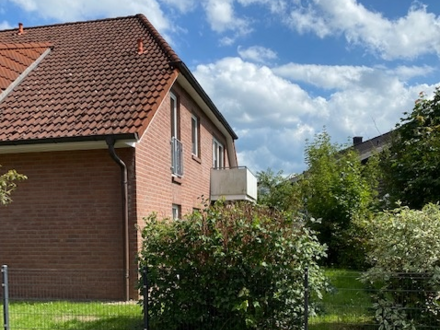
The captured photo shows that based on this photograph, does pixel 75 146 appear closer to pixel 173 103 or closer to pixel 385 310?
pixel 173 103

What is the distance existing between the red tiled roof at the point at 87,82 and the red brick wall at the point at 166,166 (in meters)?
0.77

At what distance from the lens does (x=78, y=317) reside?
7883 mm

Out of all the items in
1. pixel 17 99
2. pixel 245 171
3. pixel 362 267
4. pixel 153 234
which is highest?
pixel 17 99

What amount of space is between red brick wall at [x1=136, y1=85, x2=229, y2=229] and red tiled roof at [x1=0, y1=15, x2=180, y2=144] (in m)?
0.77

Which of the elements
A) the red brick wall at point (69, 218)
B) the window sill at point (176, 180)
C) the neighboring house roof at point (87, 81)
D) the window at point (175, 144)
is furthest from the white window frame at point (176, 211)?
the neighboring house roof at point (87, 81)

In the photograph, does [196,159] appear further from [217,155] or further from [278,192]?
[278,192]

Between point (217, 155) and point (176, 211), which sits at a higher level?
point (217, 155)

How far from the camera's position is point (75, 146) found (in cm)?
1006

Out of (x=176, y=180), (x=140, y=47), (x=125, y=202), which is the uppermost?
(x=140, y=47)

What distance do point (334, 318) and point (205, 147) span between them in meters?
10.4

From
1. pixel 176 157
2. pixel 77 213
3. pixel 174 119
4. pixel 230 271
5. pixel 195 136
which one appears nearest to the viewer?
pixel 230 271

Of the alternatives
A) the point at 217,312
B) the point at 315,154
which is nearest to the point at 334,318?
the point at 217,312

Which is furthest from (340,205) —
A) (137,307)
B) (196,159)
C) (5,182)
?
(5,182)

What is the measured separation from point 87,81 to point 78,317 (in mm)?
6322
